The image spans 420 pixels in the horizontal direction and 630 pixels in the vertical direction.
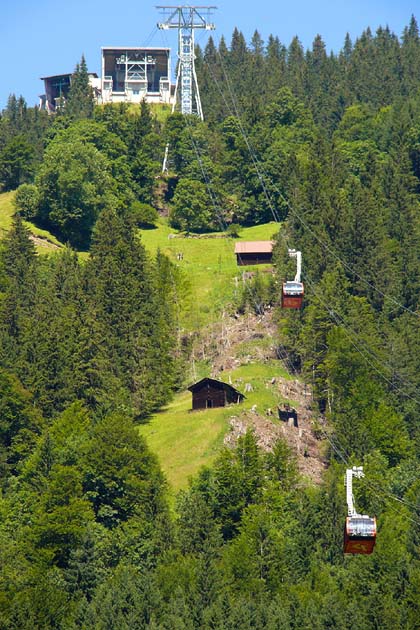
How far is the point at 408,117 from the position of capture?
185500mm

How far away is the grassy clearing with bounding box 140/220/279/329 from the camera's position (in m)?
143

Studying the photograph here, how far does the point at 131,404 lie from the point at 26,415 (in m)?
8.97

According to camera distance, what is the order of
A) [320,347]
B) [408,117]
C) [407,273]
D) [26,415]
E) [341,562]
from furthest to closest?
[408,117], [407,273], [320,347], [26,415], [341,562]

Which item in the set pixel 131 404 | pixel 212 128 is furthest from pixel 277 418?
pixel 212 128

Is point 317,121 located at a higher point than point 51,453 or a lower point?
higher

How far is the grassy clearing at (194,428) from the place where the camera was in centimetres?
11219

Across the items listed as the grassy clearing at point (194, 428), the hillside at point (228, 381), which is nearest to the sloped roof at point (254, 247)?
the hillside at point (228, 381)

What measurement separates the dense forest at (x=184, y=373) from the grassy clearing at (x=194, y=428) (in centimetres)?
232

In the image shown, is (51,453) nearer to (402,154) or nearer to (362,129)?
(402,154)

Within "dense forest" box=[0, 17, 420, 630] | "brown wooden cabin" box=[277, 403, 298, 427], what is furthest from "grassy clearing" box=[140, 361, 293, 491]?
"dense forest" box=[0, 17, 420, 630]

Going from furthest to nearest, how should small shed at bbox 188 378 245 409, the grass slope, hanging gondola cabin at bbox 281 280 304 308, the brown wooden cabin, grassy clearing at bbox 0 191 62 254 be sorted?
grassy clearing at bbox 0 191 62 254
small shed at bbox 188 378 245 409
the brown wooden cabin
the grass slope
hanging gondola cabin at bbox 281 280 304 308

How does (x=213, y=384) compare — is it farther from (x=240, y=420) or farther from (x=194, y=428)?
(x=240, y=420)

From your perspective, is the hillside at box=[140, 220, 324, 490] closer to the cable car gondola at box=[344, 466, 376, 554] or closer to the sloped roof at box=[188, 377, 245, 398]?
the sloped roof at box=[188, 377, 245, 398]

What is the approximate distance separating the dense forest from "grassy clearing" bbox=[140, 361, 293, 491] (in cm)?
232
